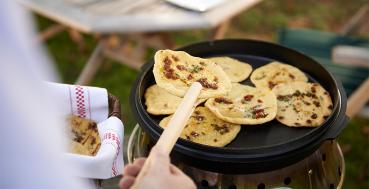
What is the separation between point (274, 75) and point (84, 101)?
96cm

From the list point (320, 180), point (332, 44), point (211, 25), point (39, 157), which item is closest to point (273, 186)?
point (320, 180)

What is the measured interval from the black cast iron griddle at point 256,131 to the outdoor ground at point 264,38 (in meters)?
1.60

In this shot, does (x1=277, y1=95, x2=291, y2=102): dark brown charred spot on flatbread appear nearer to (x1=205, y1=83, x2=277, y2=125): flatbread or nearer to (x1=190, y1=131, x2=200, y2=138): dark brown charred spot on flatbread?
(x1=205, y1=83, x2=277, y2=125): flatbread

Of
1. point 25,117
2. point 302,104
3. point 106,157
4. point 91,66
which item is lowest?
point 91,66

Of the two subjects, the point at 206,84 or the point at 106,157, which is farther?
the point at 206,84

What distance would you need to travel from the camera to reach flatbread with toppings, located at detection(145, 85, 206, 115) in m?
2.05

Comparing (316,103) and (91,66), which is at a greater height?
(316,103)

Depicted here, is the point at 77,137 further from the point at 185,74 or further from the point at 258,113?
the point at 258,113

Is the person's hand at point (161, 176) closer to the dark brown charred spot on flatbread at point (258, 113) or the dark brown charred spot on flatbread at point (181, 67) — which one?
the dark brown charred spot on flatbread at point (181, 67)

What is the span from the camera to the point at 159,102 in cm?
211

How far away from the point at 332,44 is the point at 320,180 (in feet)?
6.95

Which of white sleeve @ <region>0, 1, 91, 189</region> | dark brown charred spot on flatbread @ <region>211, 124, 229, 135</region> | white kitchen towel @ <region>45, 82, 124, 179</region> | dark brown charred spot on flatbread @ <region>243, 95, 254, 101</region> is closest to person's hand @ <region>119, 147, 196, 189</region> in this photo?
white sleeve @ <region>0, 1, 91, 189</region>

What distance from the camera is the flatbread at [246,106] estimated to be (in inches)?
76.6

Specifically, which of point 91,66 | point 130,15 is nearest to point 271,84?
point 130,15
